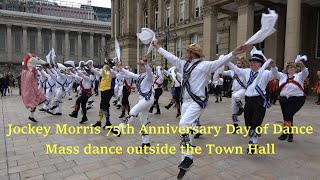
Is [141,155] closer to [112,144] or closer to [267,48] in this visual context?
[112,144]

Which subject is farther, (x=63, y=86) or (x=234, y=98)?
(x=63, y=86)

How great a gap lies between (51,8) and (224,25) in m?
58.3

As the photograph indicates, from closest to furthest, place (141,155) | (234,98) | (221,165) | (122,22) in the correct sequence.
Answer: (221,165), (141,155), (234,98), (122,22)

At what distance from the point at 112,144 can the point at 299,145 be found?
14.4 feet

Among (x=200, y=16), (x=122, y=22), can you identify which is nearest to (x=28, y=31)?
(x=122, y=22)

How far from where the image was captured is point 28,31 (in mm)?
64812

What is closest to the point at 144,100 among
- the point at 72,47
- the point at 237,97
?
the point at 237,97

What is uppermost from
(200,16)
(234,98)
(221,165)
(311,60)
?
(200,16)

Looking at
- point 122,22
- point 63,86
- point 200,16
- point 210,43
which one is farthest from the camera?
point 122,22

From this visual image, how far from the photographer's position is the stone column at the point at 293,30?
15750 mm

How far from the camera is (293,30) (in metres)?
15.9

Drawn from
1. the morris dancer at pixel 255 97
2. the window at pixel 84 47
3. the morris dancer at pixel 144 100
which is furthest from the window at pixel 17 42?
the morris dancer at pixel 255 97

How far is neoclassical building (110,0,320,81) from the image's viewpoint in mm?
18172

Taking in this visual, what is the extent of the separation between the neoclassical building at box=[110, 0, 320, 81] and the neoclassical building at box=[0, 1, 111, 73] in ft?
92.6
